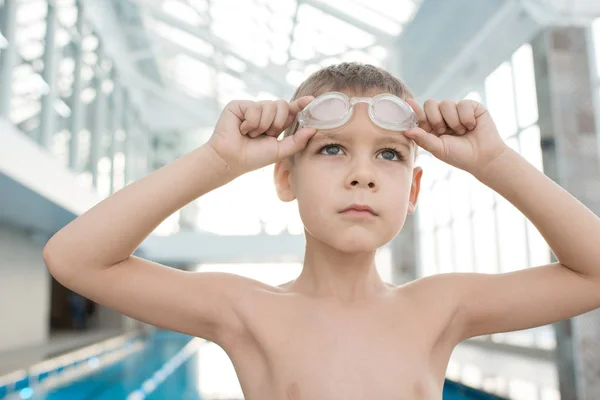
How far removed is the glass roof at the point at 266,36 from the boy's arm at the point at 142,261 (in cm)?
937

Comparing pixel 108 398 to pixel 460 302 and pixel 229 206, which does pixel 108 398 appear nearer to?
pixel 460 302

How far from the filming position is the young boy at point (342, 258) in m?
1.20

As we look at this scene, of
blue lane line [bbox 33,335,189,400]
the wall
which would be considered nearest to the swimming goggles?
blue lane line [bbox 33,335,189,400]

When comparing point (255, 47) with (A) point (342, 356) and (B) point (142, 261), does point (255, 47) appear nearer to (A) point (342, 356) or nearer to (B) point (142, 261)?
(B) point (142, 261)

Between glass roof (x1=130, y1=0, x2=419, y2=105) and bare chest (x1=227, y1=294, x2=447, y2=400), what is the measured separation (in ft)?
30.8

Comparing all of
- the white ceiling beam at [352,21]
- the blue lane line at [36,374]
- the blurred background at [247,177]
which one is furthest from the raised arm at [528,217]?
the white ceiling beam at [352,21]

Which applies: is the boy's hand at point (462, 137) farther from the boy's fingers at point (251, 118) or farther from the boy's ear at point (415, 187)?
the boy's fingers at point (251, 118)

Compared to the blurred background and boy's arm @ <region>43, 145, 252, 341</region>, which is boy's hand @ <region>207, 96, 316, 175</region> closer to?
boy's arm @ <region>43, 145, 252, 341</region>

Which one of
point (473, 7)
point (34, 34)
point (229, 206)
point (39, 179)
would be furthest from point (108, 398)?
point (229, 206)

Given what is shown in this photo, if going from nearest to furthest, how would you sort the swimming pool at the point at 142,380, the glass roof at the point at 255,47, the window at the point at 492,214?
the swimming pool at the point at 142,380, the window at the point at 492,214, the glass roof at the point at 255,47

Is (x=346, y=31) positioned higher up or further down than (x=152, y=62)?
further down

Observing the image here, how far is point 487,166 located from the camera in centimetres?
126

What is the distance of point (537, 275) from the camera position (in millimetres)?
1322

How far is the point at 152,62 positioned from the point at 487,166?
1581cm
